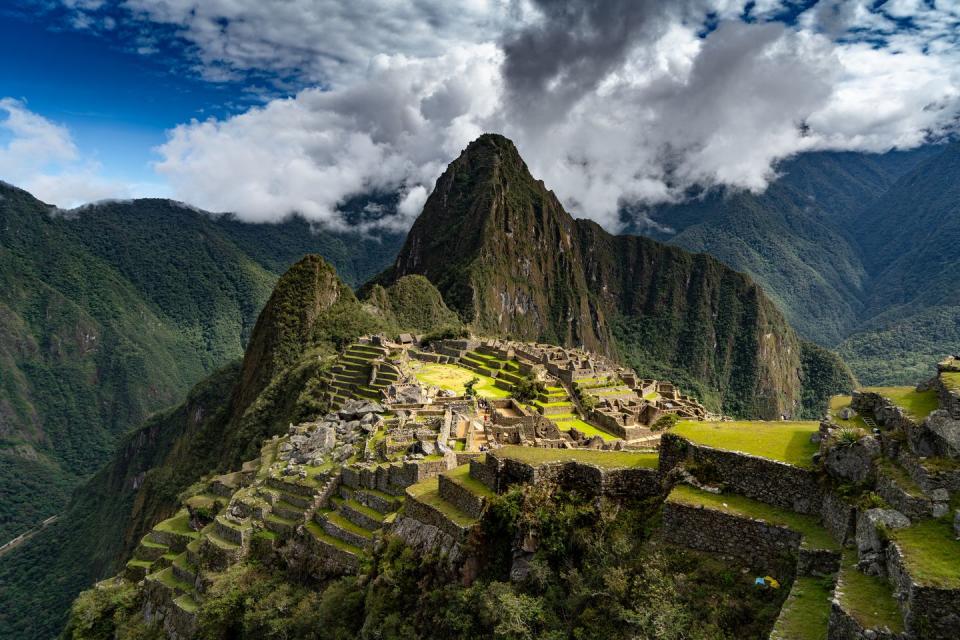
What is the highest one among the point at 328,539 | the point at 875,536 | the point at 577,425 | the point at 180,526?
the point at 875,536

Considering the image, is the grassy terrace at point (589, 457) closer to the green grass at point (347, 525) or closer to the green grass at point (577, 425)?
the green grass at point (347, 525)

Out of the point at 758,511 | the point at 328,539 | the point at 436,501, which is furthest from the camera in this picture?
the point at 328,539

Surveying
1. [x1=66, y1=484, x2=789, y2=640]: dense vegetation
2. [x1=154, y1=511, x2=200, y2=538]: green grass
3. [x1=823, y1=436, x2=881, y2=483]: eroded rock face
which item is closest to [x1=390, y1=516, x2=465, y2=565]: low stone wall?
[x1=66, y1=484, x2=789, y2=640]: dense vegetation

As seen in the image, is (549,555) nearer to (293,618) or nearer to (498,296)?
(293,618)

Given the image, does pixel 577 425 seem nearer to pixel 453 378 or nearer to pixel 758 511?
pixel 453 378

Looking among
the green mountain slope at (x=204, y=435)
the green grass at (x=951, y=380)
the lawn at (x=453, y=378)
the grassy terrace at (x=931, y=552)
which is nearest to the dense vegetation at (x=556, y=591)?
the grassy terrace at (x=931, y=552)

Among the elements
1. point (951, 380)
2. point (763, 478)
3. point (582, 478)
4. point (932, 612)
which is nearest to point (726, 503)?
point (763, 478)

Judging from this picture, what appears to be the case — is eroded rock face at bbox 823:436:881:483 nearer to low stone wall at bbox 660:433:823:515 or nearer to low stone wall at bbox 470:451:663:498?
low stone wall at bbox 660:433:823:515
